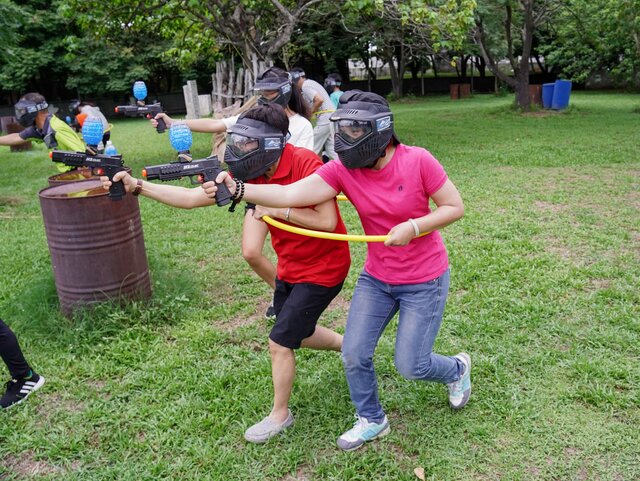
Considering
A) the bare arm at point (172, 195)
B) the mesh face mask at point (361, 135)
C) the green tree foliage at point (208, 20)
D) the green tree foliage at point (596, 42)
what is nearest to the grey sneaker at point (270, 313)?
the bare arm at point (172, 195)

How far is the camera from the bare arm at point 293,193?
127 inches

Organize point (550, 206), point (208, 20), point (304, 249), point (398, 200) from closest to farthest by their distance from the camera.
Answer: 1. point (398, 200)
2. point (304, 249)
3. point (550, 206)
4. point (208, 20)

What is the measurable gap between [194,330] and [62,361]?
106 centimetres

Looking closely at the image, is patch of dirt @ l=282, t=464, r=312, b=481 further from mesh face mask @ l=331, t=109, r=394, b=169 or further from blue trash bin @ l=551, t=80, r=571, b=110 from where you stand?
blue trash bin @ l=551, t=80, r=571, b=110

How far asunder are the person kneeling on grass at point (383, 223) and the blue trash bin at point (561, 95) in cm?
2131

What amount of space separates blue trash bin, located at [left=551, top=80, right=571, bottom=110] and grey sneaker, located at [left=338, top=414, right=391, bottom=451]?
2152cm

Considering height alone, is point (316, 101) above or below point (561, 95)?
above

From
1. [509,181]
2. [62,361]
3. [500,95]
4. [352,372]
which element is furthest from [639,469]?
[500,95]

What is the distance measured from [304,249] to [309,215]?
0.27m

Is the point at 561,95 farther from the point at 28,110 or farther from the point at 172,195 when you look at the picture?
the point at 172,195

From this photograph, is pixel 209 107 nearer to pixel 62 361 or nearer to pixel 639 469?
pixel 62 361

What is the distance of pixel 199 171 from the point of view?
301cm

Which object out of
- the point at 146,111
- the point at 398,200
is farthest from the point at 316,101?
the point at 398,200

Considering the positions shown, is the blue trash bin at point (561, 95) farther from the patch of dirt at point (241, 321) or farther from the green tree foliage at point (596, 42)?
the patch of dirt at point (241, 321)
